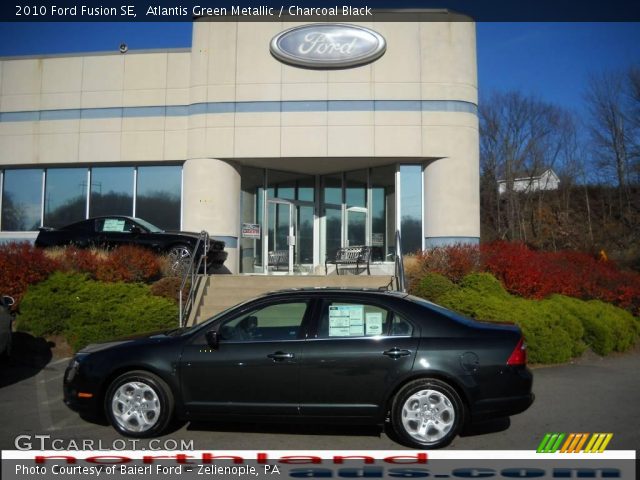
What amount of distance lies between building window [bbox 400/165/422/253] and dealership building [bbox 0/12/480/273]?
0.03m

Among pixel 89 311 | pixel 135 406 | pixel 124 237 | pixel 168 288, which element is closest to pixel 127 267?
pixel 168 288

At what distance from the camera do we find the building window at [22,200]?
1823 centimetres

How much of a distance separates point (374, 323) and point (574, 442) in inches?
87.2

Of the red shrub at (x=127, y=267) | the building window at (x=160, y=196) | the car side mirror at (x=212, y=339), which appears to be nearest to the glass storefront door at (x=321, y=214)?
the building window at (x=160, y=196)

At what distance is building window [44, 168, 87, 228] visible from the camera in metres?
18.0

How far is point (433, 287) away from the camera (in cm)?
1094

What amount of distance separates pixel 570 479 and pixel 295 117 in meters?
13.3

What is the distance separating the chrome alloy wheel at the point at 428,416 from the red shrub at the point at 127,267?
774cm

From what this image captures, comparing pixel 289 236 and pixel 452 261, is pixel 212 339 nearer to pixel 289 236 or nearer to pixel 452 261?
pixel 452 261

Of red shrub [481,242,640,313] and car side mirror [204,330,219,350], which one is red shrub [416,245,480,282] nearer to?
red shrub [481,242,640,313]

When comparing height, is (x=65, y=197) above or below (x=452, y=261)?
above

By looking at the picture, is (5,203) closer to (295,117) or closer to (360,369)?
(295,117)

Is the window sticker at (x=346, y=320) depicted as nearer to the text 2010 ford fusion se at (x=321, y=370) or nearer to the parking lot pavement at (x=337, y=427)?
the text 2010 ford fusion se at (x=321, y=370)

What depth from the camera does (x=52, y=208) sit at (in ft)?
59.5
